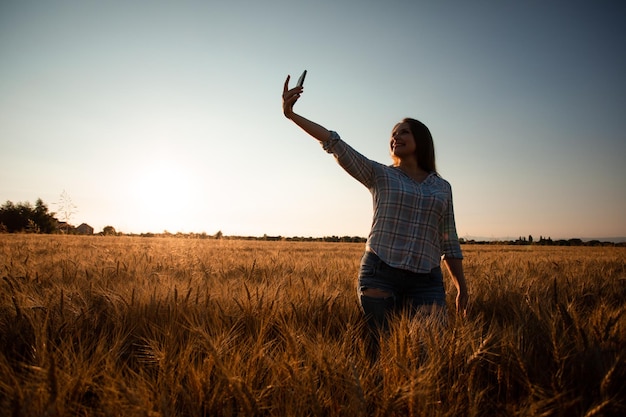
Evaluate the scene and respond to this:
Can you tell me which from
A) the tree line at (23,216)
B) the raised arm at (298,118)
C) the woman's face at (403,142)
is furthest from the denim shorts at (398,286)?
the tree line at (23,216)

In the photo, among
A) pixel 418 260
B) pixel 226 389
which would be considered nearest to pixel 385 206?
pixel 418 260

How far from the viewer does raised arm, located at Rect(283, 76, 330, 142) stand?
7.75ft

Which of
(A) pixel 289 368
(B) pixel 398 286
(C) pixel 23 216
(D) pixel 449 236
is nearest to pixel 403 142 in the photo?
(D) pixel 449 236

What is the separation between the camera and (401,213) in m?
2.53

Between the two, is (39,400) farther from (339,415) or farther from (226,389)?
(339,415)

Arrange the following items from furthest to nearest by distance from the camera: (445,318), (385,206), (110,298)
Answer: (385,206), (110,298), (445,318)

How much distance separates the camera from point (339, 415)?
1184 millimetres

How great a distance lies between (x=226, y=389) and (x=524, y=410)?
1031 millimetres

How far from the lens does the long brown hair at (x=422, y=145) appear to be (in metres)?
2.78

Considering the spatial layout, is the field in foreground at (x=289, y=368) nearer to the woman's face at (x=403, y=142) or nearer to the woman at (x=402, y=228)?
the woman at (x=402, y=228)

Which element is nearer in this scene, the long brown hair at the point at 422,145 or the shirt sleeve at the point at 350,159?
the shirt sleeve at the point at 350,159

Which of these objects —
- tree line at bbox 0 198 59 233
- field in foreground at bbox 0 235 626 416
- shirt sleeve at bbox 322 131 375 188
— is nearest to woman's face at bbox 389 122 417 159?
shirt sleeve at bbox 322 131 375 188

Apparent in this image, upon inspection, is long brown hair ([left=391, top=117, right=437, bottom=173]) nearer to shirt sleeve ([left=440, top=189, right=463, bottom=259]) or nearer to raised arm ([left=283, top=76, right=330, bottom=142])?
shirt sleeve ([left=440, top=189, right=463, bottom=259])

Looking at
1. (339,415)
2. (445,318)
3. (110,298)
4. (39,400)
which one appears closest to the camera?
(39,400)
